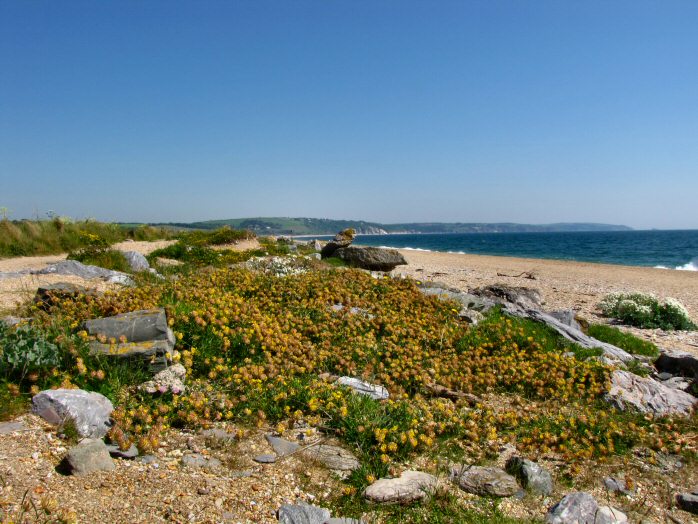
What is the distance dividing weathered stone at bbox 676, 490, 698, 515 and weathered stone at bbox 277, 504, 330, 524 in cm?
333

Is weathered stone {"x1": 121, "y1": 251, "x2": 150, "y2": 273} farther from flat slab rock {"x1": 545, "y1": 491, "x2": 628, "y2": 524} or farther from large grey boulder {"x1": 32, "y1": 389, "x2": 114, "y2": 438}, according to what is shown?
flat slab rock {"x1": 545, "y1": 491, "x2": 628, "y2": 524}

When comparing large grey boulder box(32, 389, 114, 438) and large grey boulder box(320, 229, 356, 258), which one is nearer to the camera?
large grey boulder box(32, 389, 114, 438)

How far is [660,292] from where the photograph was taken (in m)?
20.6

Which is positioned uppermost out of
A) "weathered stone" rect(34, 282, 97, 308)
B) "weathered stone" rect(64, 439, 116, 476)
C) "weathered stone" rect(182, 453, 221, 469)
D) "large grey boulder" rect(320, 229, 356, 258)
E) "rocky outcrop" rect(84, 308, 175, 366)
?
"large grey boulder" rect(320, 229, 356, 258)

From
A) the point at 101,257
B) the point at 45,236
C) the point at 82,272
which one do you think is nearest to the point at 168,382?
the point at 82,272

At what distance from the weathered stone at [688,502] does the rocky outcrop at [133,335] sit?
218 inches

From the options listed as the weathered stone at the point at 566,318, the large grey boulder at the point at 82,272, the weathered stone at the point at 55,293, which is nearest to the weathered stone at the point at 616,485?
the weathered stone at the point at 566,318

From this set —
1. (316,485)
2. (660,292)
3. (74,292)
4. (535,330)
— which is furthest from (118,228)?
(660,292)

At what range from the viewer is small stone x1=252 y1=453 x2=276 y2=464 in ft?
14.2

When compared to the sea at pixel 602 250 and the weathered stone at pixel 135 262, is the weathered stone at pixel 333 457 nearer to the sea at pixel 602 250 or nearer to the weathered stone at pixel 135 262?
the weathered stone at pixel 135 262

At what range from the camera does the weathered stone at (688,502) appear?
4.20m

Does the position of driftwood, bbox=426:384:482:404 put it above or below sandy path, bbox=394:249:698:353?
above

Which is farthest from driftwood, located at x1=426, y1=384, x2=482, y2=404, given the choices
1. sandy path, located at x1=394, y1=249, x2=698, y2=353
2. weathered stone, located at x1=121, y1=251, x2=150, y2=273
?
weathered stone, located at x1=121, y1=251, x2=150, y2=273

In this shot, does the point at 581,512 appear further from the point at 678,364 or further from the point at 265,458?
the point at 678,364
